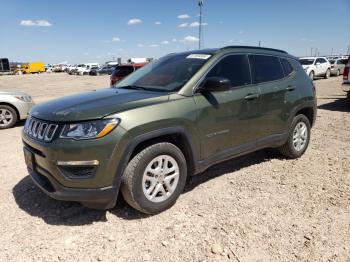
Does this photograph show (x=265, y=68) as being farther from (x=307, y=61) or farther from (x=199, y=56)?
(x=307, y=61)

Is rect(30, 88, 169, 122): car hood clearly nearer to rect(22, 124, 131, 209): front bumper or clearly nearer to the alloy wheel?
rect(22, 124, 131, 209): front bumper

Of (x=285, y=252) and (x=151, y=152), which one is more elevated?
(x=151, y=152)

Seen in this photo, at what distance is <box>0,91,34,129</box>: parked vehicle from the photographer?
841 cm

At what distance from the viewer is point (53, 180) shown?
10.0 ft

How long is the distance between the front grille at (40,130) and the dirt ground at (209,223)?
2.98ft

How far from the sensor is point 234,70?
13.5ft

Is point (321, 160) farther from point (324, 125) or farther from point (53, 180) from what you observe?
point (53, 180)

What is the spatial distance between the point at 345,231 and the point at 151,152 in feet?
6.70

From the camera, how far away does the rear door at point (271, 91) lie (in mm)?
4348

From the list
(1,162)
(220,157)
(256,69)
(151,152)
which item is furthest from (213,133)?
(1,162)

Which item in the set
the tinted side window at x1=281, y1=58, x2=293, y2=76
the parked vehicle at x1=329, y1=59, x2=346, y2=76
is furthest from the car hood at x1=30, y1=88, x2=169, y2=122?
the parked vehicle at x1=329, y1=59, x2=346, y2=76

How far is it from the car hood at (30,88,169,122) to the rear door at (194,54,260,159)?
559 mm

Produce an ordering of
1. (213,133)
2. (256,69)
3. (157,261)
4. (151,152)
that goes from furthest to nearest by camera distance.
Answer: (256,69), (213,133), (151,152), (157,261)

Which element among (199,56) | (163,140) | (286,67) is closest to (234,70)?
(199,56)
